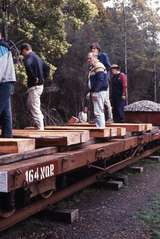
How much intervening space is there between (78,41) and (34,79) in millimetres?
21136

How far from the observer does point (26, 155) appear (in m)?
5.22

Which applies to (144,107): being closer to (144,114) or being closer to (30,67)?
(144,114)

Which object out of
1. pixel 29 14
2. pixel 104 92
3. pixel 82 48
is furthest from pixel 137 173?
pixel 82 48

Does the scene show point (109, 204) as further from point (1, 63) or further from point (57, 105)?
point (57, 105)

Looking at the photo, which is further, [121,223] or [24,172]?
[121,223]

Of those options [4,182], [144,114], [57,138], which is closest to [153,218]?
[57,138]

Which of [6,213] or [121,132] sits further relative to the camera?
[121,132]

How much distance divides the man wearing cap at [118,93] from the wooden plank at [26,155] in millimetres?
5972

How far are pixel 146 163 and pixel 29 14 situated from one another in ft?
28.8

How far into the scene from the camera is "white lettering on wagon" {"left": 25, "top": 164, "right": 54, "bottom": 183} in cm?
463

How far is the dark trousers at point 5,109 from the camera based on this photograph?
6.03 metres

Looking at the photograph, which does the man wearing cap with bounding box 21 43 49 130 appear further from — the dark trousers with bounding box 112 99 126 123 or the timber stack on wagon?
the timber stack on wagon

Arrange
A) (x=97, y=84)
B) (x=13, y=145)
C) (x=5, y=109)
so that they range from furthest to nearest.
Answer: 1. (x=97, y=84)
2. (x=5, y=109)
3. (x=13, y=145)

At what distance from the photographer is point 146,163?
37.1 feet
